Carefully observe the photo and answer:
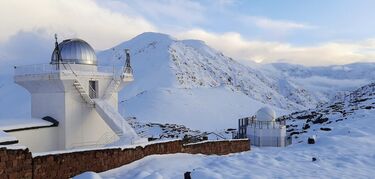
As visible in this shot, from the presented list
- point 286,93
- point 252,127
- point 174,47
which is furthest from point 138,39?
point 252,127

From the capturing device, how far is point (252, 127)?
29.4 meters

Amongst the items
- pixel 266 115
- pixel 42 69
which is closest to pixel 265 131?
pixel 266 115

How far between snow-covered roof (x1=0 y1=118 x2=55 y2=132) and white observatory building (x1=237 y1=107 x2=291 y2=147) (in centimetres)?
1468

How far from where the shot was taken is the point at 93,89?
22.7 metres

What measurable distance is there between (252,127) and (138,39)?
98640mm

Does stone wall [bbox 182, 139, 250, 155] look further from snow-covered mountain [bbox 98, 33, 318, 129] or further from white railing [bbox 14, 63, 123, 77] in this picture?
snow-covered mountain [bbox 98, 33, 318, 129]

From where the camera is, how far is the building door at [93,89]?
74.0 ft

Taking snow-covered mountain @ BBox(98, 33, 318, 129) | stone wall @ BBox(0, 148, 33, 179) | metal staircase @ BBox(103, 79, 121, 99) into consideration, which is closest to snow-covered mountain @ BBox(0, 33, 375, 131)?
snow-covered mountain @ BBox(98, 33, 318, 129)

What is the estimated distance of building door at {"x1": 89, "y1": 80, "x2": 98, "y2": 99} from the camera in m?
22.5

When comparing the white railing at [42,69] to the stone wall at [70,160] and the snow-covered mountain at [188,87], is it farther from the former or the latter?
the snow-covered mountain at [188,87]

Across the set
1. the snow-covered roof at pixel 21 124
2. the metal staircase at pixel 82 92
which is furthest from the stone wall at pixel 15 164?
the metal staircase at pixel 82 92

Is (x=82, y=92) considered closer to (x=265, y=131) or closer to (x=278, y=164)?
(x=278, y=164)

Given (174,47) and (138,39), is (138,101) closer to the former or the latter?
(174,47)

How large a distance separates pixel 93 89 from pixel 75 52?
7.53ft
